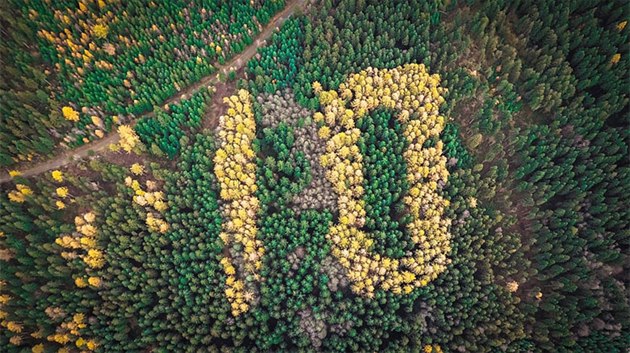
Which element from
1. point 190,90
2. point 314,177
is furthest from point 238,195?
point 190,90

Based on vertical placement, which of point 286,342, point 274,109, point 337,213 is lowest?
point 286,342

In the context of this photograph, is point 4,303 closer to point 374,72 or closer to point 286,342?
point 286,342

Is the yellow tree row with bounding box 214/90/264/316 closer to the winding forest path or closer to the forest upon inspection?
the forest

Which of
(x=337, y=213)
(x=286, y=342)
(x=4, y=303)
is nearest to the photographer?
(x=4, y=303)

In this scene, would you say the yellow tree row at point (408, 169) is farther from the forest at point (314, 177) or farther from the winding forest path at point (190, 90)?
the winding forest path at point (190, 90)

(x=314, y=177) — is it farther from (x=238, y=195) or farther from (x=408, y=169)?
(x=408, y=169)

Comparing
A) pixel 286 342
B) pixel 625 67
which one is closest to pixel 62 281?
pixel 286 342
